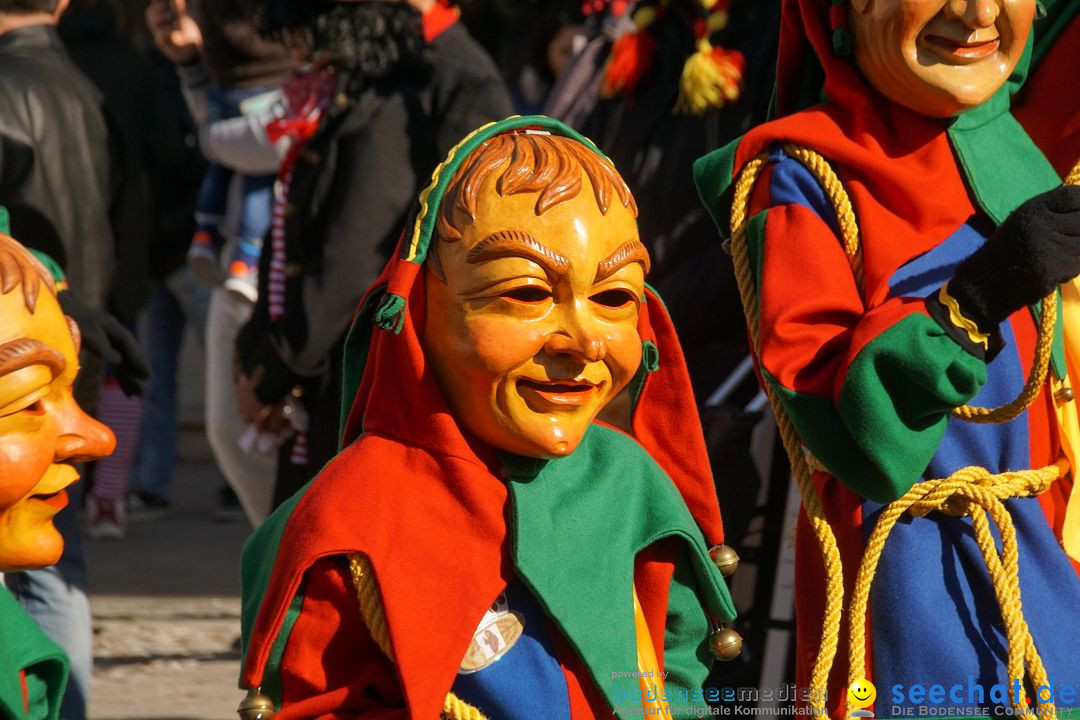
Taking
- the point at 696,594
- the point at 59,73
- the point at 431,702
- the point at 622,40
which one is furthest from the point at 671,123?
the point at 431,702

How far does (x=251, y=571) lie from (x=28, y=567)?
12.6 inches

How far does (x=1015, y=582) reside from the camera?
8.83ft

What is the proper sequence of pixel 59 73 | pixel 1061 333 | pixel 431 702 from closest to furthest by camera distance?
1. pixel 431 702
2. pixel 1061 333
3. pixel 59 73

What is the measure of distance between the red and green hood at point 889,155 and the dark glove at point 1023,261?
0.19 metres

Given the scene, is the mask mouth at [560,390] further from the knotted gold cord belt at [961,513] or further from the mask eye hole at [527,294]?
the knotted gold cord belt at [961,513]

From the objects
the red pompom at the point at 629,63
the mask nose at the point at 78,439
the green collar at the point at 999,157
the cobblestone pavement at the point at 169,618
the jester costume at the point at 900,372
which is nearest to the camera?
the mask nose at the point at 78,439

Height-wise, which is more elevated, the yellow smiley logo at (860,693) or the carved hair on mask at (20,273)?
the carved hair on mask at (20,273)

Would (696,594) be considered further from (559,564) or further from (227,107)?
(227,107)

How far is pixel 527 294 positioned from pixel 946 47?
0.89 metres

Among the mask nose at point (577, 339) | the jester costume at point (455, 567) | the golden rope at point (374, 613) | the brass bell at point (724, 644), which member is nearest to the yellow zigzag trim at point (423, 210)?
the jester costume at point (455, 567)

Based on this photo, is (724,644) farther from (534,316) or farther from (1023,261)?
(1023,261)

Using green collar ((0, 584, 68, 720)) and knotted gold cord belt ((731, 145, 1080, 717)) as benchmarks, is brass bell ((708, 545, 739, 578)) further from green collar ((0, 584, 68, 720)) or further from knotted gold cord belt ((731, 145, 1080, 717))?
green collar ((0, 584, 68, 720))

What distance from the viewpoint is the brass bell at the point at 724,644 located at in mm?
2566

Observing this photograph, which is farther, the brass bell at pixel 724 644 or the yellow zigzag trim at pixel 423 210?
the brass bell at pixel 724 644
